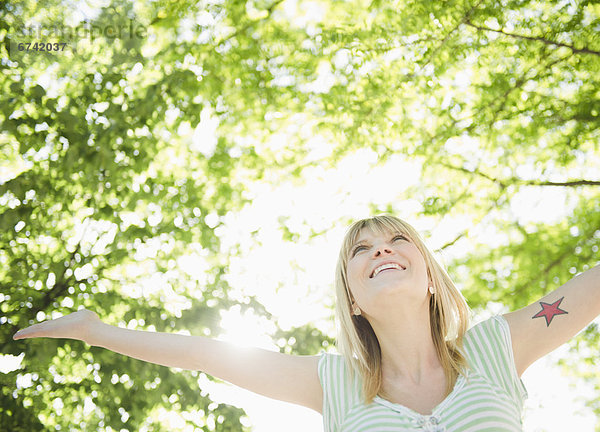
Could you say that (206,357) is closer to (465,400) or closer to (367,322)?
(367,322)

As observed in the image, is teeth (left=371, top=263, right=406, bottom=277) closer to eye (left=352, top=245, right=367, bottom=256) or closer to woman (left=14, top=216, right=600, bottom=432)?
woman (left=14, top=216, right=600, bottom=432)

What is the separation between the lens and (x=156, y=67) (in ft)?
14.0

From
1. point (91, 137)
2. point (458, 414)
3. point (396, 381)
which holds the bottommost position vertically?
point (458, 414)

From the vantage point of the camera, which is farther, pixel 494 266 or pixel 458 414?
pixel 494 266

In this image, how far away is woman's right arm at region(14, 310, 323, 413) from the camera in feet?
6.61

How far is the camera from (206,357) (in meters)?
2.03

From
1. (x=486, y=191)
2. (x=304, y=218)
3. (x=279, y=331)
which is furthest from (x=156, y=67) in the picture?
(x=486, y=191)

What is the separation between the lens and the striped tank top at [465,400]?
5.81 feet

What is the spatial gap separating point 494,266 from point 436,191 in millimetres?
906

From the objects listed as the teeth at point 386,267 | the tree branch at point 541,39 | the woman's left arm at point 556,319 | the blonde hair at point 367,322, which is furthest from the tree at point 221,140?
the woman's left arm at point 556,319

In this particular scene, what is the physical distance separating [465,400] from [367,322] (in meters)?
0.59

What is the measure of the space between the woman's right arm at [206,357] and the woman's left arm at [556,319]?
2.43 ft

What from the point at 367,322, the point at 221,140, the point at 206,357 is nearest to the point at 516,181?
the point at 221,140

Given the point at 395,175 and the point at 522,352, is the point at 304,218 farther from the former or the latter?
the point at 522,352
